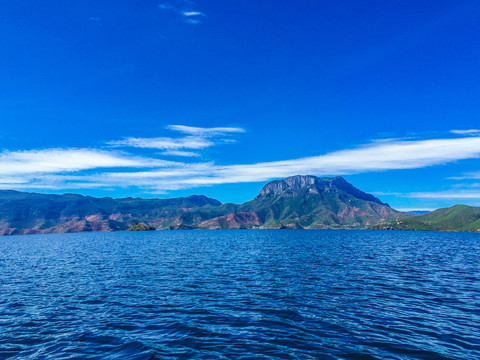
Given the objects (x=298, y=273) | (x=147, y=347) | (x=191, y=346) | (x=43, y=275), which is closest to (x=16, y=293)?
(x=43, y=275)

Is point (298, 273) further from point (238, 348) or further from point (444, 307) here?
point (238, 348)

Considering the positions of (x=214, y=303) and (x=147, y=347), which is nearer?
(x=147, y=347)

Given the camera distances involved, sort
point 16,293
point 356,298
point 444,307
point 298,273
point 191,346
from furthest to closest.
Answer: point 298,273 < point 16,293 < point 356,298 < point 444,307 < point 191,346

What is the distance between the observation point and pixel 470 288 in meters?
46.5

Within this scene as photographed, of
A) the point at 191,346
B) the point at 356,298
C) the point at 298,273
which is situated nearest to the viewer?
the point at 191,346

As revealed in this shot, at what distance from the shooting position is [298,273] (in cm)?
6069

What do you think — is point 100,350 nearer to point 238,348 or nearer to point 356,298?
point 238,348

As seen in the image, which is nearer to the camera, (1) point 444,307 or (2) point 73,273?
(1) point 444,307

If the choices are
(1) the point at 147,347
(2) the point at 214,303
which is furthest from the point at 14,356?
(2) the point at 214,303

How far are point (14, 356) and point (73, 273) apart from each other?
45.2 m

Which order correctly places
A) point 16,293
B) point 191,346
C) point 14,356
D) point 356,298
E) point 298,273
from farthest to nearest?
1. point 298,273
2. point 16,293
3. point 356,298
4. point 191,346
5. point 14,356

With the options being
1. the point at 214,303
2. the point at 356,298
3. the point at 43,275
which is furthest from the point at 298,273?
the point at 43,275

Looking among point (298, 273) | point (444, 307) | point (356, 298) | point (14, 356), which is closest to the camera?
point (14, 356)

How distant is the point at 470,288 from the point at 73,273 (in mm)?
78912
